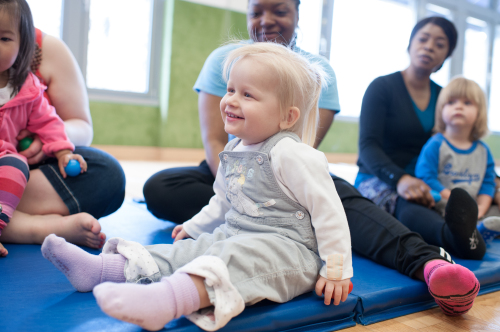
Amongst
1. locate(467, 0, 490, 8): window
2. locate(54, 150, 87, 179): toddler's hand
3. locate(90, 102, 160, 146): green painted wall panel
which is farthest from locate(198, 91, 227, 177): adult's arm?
locate(467, 0, 490, 8): window

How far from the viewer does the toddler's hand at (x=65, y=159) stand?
1.13 m

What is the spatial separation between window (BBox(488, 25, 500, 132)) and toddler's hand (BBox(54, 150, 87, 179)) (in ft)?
23.4

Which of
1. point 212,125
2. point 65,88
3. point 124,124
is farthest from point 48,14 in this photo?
point 212,125

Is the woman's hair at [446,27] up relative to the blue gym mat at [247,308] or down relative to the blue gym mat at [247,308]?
up

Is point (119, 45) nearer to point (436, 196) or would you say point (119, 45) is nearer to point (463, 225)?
point (436, 196)

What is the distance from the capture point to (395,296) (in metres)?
0.89

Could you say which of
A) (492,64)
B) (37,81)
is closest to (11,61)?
(37,81)

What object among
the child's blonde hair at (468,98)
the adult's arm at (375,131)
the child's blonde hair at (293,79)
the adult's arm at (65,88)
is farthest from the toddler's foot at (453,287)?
the adult's arm at (65,88)

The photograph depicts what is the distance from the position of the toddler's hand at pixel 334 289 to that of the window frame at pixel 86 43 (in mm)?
3765

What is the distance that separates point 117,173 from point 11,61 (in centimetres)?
40

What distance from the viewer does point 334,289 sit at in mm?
777

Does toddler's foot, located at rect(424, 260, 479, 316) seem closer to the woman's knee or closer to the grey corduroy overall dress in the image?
the grey corduroy overall dress

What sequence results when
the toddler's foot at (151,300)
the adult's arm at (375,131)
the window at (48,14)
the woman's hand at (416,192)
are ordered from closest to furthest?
the toddler's foot at (151,300), the woman's hand at (416,192), the adult's arm at (375,131), the window at (48,14)

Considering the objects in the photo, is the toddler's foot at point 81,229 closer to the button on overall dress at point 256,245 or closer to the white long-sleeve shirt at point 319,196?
the button on overall dress at point 256,245
